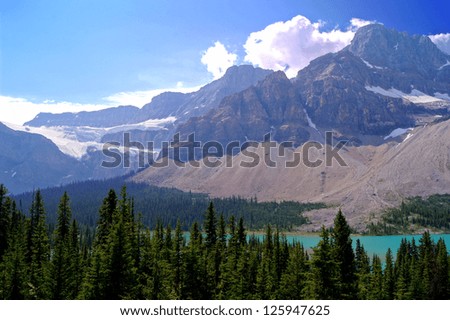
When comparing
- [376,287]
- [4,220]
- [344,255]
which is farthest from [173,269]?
[376,287]

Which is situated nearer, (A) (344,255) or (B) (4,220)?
(A) (344,255)

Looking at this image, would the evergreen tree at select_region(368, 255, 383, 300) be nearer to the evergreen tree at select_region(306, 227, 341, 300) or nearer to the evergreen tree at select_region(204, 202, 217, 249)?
the evergreen tree at select_region(204, 202, 217, 249)

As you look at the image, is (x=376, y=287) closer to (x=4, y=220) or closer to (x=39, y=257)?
(x=39, y=257)

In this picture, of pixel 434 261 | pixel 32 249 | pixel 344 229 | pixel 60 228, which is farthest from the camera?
pixel 434 261

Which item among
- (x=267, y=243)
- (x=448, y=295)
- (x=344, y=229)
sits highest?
(x=344, y=229)

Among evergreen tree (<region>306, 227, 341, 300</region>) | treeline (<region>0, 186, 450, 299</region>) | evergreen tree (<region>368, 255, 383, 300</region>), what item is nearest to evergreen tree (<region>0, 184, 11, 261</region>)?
treeline (<region>0, 186, 450, 299</region>)

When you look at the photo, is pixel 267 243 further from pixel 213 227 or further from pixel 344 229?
pixel 344 229
